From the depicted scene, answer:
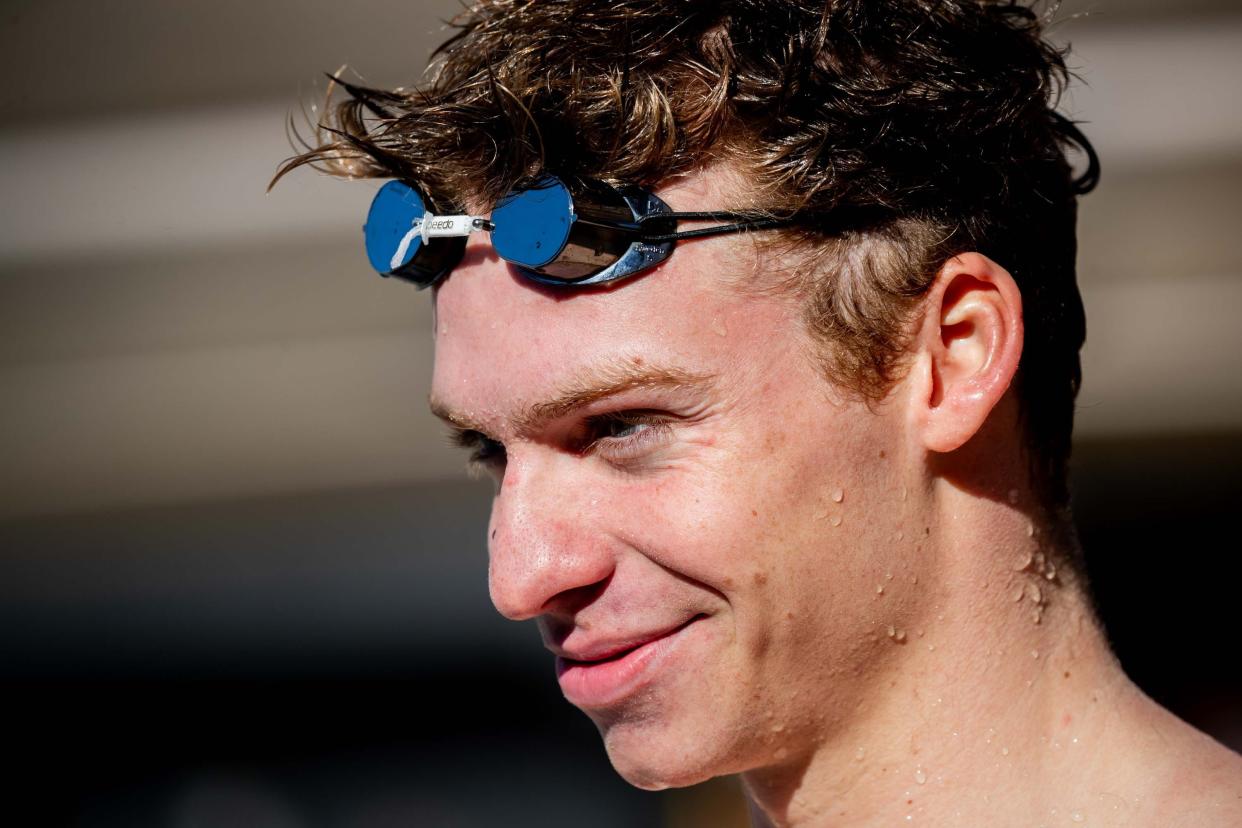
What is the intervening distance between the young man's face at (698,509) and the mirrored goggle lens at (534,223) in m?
0.05

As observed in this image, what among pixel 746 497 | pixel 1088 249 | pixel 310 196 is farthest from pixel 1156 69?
pixel 746 497

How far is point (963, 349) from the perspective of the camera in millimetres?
1600

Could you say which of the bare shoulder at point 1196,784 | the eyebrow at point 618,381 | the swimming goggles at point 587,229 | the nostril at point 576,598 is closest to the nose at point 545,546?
the nostril at point 576,598

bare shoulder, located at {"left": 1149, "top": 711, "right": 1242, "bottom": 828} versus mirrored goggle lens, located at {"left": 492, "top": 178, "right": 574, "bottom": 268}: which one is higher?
mirrored goggle lens, located at {"left": 492, "top": 178, "right": 574, "bottom": 268}

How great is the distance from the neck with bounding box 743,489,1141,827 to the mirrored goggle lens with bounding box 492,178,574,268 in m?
0.64

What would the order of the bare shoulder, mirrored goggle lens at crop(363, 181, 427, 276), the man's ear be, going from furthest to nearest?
mirrored goggle lens at crop(363, 181, 427, 276) < the man's ear < the bare shoulder

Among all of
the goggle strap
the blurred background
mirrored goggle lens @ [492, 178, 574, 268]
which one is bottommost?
the blurred background

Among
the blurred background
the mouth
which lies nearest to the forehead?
the mouth

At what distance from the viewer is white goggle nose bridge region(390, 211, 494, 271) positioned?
1.62 metres

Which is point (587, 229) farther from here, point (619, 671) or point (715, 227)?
point (619, 671)

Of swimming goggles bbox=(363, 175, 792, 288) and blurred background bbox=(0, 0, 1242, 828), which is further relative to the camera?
blurred background bbox=(0, 0, 1242, 828)

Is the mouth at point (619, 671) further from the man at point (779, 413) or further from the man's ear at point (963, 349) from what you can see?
the man's ear at point (963, 349)

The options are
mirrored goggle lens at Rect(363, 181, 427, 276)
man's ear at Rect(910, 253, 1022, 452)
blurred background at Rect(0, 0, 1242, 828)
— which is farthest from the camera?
blurred background at Rect(0, 0, 1242, 828)

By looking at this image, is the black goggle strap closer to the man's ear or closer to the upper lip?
the man's ear
